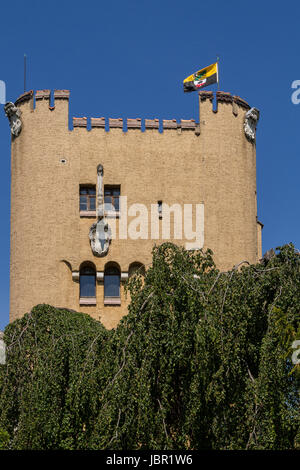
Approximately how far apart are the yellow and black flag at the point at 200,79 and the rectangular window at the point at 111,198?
4.29 m

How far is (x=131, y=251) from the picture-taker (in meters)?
30.4

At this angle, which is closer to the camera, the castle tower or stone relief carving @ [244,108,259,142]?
the castle tower

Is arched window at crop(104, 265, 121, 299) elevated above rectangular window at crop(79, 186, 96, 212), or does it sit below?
below

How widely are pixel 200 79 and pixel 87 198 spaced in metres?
5.61

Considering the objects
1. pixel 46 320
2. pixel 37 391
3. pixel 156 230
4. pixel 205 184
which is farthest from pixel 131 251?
pixel 37 391

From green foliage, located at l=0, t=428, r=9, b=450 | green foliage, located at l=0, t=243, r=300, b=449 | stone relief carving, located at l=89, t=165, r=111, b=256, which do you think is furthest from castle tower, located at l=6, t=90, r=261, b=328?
green foliage, located at l=0, t=243, r=300, b=449

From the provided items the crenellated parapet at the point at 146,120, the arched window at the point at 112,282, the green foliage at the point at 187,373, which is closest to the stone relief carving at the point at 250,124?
the crenellated parapet at the point at 146,120

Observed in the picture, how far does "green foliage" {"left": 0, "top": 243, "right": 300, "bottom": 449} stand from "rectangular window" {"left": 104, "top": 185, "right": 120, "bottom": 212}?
1174 cm

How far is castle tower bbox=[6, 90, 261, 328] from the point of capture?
30141 millimetres

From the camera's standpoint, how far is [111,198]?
30.9 metres

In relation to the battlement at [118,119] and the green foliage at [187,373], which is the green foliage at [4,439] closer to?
the green foliage at [187,373]

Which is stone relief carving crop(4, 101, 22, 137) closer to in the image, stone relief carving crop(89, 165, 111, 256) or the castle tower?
the castle tower

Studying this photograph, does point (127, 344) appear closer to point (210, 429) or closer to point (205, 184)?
point (210, 429)
